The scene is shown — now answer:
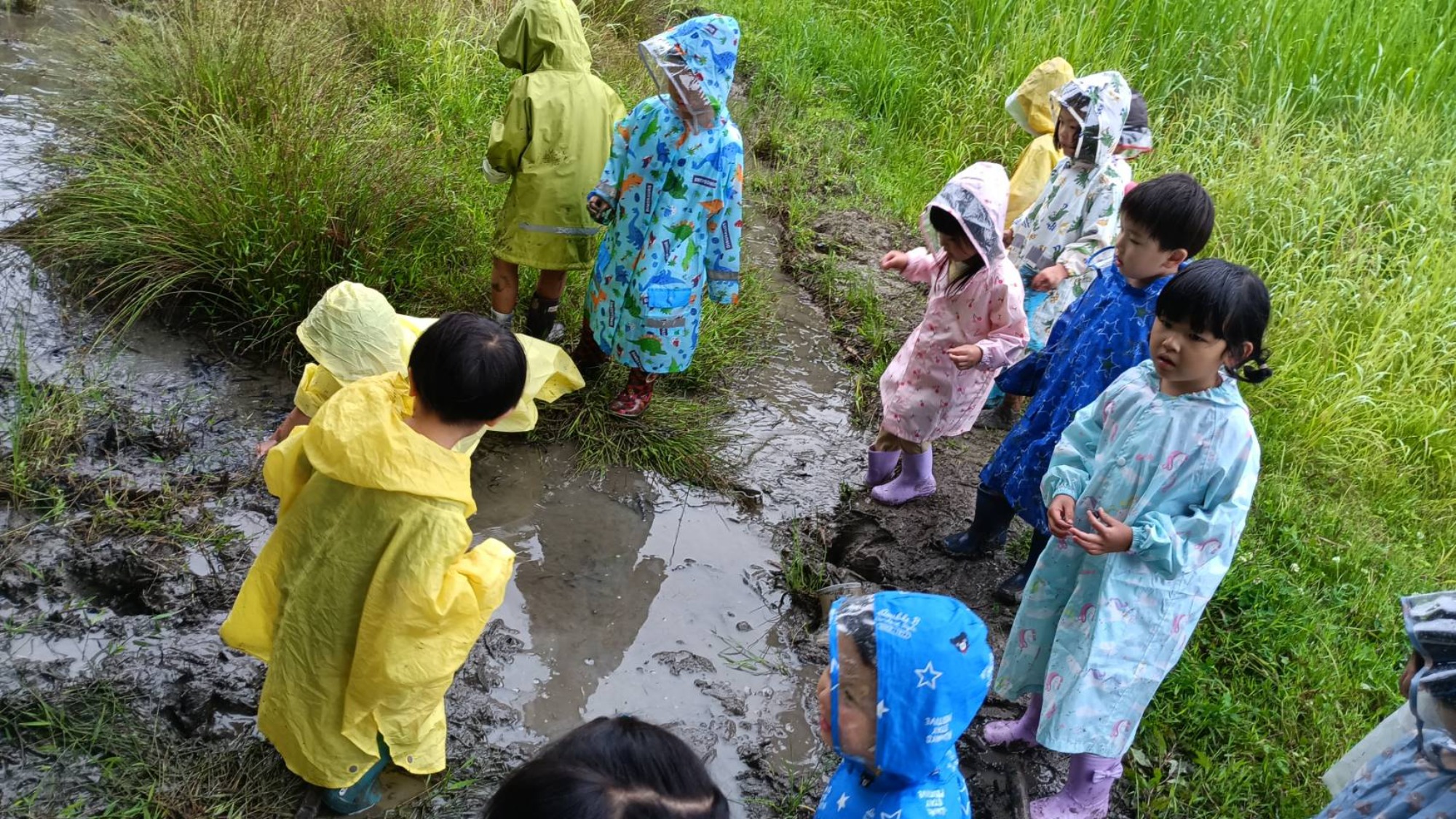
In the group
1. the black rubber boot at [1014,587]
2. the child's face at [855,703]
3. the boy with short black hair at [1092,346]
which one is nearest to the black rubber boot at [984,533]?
the boy with short black hair at [1092,346]

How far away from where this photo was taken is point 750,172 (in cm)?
651

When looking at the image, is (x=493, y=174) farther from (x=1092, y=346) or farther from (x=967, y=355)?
(x=1092, y=346)

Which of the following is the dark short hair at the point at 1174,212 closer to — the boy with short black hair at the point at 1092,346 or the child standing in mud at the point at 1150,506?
the boy with short black hair at the point at 1092,346

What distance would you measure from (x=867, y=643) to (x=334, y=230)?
10.0 feet

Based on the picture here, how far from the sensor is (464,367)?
2.08m

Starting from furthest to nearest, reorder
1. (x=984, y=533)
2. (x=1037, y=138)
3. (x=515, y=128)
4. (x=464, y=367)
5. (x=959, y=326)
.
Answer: (x=1037, y=138) < (x=515, y=128) < (x=984, y=533) < (x=959, y=326) < (x=464, y=367)

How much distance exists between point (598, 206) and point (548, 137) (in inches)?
13.9

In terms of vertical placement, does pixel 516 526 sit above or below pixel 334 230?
below

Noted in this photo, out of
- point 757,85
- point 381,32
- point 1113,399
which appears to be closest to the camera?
point 1113,399

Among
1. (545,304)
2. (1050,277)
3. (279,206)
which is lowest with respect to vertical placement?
(545,304)

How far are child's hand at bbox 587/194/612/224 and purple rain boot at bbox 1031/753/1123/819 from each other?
2513 mm

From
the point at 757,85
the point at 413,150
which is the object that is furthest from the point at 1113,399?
the point at 757,85

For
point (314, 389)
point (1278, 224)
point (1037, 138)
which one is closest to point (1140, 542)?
point (314, 389)

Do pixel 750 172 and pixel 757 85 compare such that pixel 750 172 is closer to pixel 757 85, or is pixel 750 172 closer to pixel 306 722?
pixel 757 85
